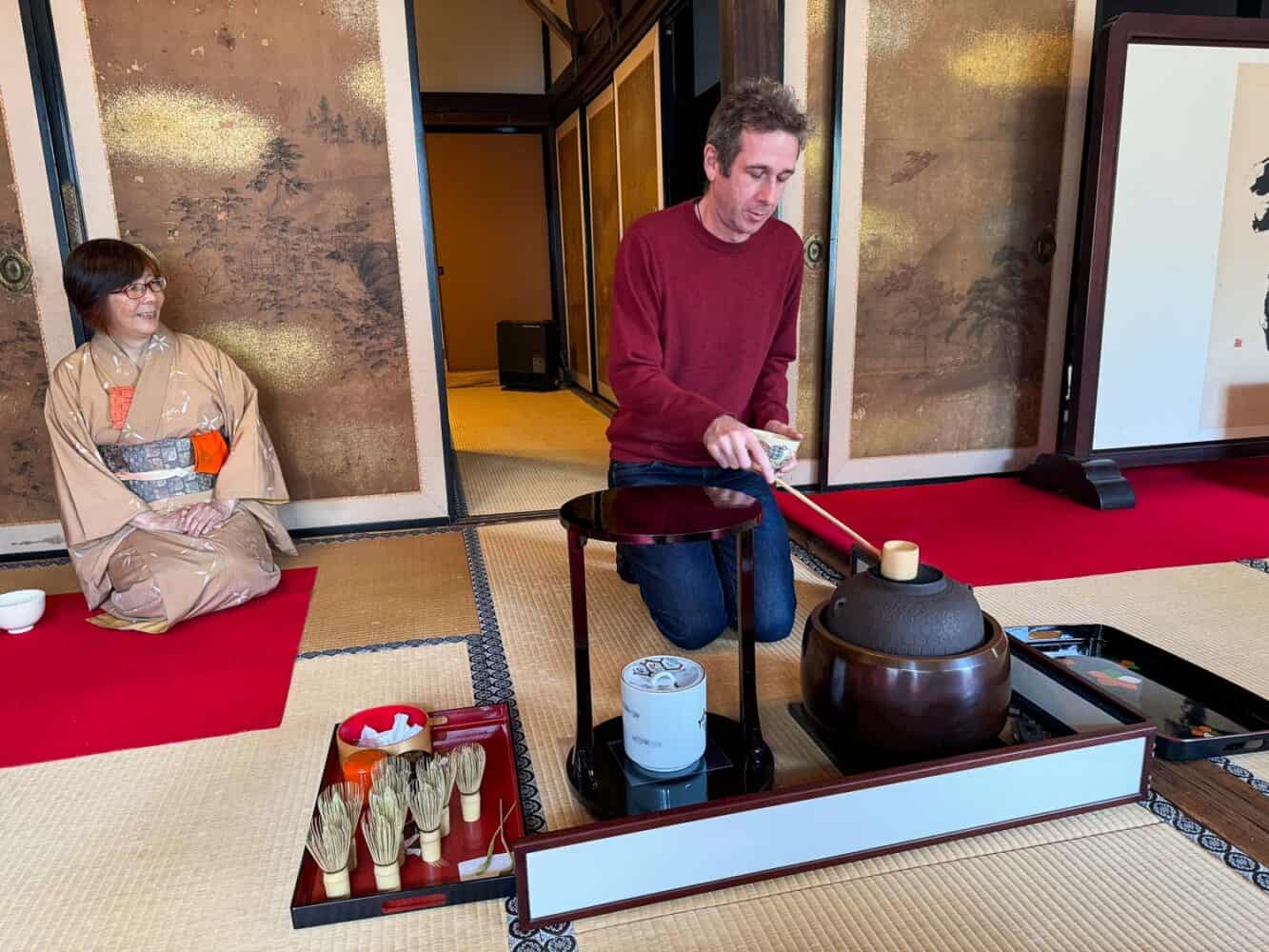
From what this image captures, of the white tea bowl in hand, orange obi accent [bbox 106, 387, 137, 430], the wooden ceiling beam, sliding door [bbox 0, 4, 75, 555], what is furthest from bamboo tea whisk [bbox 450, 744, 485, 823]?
the wooden ceiling beam

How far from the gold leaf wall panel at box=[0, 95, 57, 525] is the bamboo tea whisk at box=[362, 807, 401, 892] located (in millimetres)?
2493

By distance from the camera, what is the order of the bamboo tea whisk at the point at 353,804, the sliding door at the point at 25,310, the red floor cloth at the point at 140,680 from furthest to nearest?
the sliding door at the point at 25,310
the red floor cloth at the point at 140,680
the bamboo tea whisk at the point at 353,804

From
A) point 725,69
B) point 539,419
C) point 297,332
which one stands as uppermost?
point 725,69

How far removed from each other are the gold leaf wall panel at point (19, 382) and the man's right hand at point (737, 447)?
2570 mm

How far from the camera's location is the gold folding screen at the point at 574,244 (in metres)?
6.74

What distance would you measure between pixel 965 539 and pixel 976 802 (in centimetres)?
166

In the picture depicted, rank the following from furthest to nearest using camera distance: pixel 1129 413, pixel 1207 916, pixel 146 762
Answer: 1. pixel 1129 413
2. pixel 146 762
3. pixel 1207 916

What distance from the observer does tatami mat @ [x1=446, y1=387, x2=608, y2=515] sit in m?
3.74

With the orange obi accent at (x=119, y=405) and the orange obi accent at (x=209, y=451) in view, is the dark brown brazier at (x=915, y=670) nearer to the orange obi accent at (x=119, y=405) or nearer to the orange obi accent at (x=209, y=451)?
the orange obi accent at (x=209, y=451)

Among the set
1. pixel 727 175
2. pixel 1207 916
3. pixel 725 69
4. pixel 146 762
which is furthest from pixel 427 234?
pixel 1207 916

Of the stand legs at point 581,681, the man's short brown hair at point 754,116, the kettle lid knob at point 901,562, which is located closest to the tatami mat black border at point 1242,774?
the kettle lid knob at point 901,562

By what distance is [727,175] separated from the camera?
6.31 feet

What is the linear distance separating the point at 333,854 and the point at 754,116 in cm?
157

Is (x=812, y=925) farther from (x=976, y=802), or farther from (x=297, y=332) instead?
(x=297, y=332)
